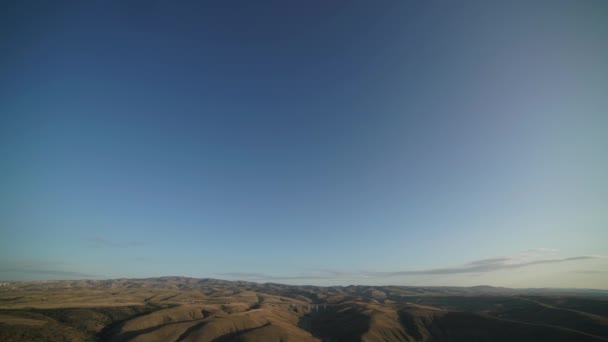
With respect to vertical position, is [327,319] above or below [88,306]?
below

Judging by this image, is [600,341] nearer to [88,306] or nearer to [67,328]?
[67,328]

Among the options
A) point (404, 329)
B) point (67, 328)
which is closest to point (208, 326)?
point (67, 328)

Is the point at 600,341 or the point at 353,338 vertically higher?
the point at 600,341

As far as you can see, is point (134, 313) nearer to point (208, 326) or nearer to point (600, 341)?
point (208, 326)

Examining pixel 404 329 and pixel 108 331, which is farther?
pixel 404 329

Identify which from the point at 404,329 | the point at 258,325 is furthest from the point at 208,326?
the point at 404,329

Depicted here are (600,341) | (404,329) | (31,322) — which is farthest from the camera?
(404,329)

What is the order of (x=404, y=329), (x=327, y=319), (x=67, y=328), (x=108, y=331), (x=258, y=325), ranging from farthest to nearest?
(x=327, y=319), (x=404, y=329), (x=258, y=325), (x=108, y=331), (x=67, y=328)

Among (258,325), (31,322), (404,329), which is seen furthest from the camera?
(404,329)

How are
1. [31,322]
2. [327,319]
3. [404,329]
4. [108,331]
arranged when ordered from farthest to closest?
[327,319], [404,329], [108,331], [31,322]
